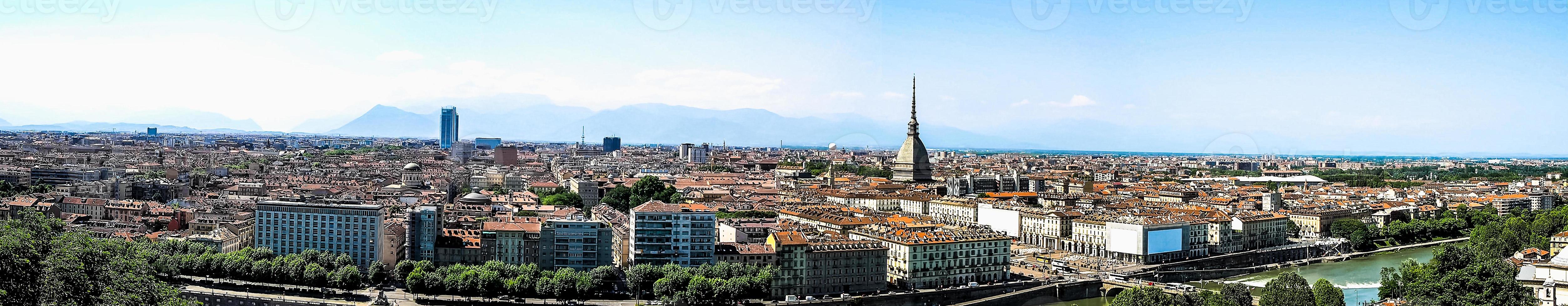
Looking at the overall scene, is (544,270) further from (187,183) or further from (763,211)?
(187,183)

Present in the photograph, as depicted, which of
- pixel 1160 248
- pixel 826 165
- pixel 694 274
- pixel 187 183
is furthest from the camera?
pixel 826 165

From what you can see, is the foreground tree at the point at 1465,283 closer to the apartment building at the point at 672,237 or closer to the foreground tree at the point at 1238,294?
the foreground tree at the point at 1238,294

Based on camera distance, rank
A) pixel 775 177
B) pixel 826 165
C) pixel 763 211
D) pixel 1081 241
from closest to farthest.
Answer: pixel 1081 241, pixel 763 211, pixel 775 177, pixel 826 165

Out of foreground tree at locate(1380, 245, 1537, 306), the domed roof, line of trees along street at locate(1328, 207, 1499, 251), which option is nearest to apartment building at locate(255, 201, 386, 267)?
the domed roof

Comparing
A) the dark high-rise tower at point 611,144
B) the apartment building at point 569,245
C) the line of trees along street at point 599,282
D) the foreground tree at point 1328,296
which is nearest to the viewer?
the foreground tree at point 1328,296

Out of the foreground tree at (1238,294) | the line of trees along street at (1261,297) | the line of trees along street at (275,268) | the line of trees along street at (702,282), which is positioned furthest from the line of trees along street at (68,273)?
the foreground tree at (1238,294)

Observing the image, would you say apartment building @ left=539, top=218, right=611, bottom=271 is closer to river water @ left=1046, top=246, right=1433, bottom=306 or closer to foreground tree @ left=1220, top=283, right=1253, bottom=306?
river water @ left=1046, top=246, right=1433, bottom=306

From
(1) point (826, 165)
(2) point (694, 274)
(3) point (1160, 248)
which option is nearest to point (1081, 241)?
(3) point (1160, 248)
